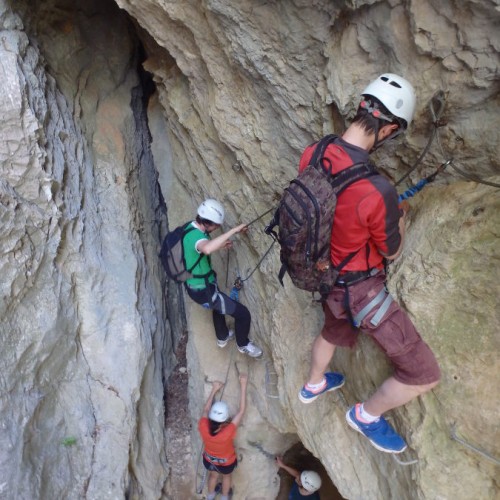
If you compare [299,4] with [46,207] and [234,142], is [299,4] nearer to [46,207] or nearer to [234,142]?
[234,142]

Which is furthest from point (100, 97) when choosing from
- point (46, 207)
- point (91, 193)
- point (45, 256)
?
point (45, 256)

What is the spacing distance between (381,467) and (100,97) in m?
5.52

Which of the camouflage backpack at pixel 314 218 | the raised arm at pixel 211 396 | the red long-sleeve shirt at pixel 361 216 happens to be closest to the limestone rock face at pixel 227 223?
the raised arm at pixel 211 396

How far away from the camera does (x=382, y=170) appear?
339 cm

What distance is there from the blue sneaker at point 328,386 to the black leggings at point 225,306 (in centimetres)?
188

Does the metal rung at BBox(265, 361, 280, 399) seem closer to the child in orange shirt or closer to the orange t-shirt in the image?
the child in orange shirt

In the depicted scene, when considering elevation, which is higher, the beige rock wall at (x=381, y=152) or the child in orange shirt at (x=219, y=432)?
the beige rock wall at (x=381, y=152)

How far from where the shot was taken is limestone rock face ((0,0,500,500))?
2809mm

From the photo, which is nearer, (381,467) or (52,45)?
(381,467)

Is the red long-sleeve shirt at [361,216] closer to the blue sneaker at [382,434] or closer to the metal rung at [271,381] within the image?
the blue sneaker at [382,434]

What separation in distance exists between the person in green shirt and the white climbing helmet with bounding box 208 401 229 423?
72 cm

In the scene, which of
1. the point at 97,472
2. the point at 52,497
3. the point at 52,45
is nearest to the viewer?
the point at 52,497

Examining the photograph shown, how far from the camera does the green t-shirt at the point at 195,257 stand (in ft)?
15.6

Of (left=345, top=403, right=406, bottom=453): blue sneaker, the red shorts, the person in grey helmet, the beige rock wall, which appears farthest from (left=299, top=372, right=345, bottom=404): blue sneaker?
the person in grey helmet
